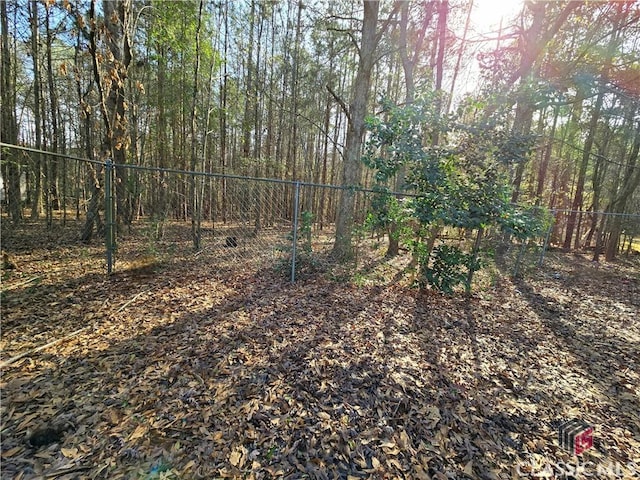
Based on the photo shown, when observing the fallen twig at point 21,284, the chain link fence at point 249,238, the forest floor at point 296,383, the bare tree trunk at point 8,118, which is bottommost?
the forest floor at point 296,383

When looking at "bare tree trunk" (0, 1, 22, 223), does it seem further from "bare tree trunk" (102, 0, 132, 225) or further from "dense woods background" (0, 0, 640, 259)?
"bare tree trunk" (102, 0, 132, 225)

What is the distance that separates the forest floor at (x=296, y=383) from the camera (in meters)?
1.62

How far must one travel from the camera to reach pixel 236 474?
151 cm

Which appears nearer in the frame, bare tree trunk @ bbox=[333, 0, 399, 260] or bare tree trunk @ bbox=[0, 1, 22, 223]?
bare tree trunk @ bbox=[333, 0, 399, 260]

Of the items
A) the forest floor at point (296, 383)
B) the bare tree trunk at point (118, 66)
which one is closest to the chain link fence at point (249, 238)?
the bare tree trunk at point (118, 66)

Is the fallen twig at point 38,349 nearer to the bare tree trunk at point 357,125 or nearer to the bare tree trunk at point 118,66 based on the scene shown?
the bare tree trunk at point 118,66

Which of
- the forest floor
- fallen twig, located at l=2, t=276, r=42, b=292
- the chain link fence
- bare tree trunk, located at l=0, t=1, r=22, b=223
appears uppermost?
bare tree trunk, located at l=0, t=1, r=22, b=223

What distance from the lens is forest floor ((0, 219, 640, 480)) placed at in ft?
5.33

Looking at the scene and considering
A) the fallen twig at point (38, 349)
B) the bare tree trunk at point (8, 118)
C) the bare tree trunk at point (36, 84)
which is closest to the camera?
the fallen twig at point (38, 349)

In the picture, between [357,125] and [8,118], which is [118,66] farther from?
[8,118]

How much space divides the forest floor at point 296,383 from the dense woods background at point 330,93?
2102 mm

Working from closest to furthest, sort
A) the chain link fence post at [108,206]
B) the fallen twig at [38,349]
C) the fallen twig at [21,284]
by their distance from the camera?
the fallen twig at [38,349]
the fallen twig at [21,284]
the chain link fence post at [108,206]

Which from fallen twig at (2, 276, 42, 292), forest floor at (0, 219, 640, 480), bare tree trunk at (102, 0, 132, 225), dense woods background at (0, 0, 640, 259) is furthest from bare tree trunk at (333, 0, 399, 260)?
fallen twig at (2, 276, 42, 292)

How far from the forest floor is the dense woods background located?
6.90ft
